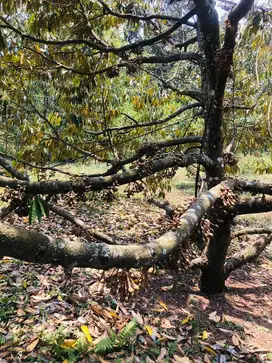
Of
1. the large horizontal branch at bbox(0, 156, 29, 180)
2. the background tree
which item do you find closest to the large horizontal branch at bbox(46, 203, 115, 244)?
the background tree

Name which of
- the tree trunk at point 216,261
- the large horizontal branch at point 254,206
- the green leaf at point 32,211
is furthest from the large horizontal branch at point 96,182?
the tree trunk at point 216,261

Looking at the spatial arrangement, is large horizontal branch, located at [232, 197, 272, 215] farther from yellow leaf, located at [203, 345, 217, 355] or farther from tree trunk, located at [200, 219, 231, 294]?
yellow leaf, located at [203, 345, 217, 355]

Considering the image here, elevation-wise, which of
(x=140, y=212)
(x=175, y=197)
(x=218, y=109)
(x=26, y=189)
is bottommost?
(x=175, y=197)

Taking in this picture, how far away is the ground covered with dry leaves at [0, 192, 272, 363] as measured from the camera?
8.07 ft

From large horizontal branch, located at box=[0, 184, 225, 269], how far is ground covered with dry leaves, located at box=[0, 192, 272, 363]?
1.00ft

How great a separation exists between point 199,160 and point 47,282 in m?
2.03

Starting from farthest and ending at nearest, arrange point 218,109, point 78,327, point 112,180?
point 218,109 → point 78,327 → point 112,180

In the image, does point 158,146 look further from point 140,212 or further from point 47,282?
point 140,212

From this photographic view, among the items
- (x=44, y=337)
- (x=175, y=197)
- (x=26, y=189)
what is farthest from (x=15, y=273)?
(x=175, y=197)

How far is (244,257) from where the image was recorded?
404 cm

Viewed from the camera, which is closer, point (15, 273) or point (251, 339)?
point (251, 339)

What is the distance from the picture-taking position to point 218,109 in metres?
2.96

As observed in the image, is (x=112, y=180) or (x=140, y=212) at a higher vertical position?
(x=112, y=180)

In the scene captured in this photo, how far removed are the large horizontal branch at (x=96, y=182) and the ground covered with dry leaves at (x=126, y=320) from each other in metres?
0.36
